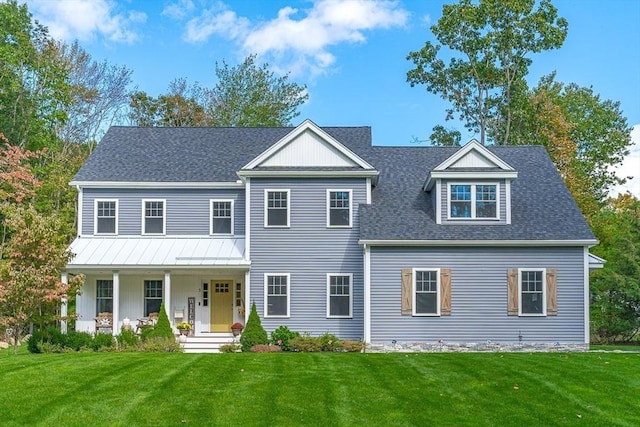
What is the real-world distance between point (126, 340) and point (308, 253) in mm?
6494

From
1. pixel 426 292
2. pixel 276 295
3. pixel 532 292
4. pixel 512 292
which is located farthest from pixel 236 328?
pixel 532 292

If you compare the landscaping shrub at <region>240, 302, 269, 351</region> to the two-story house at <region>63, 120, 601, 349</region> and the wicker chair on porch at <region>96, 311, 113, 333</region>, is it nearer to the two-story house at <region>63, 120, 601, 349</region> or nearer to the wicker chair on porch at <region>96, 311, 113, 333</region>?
the two-story house at <region>63, 120, 601, 349</region>

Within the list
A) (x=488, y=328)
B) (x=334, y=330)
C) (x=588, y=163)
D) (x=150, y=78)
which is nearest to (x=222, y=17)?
(x=150, y=78)

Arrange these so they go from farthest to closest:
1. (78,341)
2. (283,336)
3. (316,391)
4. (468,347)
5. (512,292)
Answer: (512,292)
(468,347)
(283,336)
(78,341)
(316,391)

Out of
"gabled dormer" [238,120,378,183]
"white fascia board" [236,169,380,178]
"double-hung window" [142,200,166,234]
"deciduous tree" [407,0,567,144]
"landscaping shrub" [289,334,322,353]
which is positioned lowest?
"landscaping shrub" [289,334,322,353]

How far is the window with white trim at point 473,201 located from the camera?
24.1m

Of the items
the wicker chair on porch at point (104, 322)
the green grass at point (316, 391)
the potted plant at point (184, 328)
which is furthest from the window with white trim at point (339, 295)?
the wicker chair on porch at point (104, 322)

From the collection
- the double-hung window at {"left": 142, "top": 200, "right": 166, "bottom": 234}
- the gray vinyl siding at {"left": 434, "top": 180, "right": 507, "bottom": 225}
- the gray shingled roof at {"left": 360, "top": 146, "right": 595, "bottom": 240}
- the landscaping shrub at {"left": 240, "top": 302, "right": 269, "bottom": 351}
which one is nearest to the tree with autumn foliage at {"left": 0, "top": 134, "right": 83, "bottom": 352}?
the double-hung window at {"left": 142, "top": 200, "right": 166, "bottom": 234}

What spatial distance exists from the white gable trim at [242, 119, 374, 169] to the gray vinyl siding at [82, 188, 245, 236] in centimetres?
249

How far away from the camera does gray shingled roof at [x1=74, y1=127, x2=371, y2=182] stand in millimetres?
26516

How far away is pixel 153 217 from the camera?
1033 inches

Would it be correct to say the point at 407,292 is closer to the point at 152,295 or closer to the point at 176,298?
the point at 176,298

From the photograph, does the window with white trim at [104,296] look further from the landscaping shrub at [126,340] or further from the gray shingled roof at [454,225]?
the gray shingled roof at [454,225]

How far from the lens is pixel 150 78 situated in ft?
141
